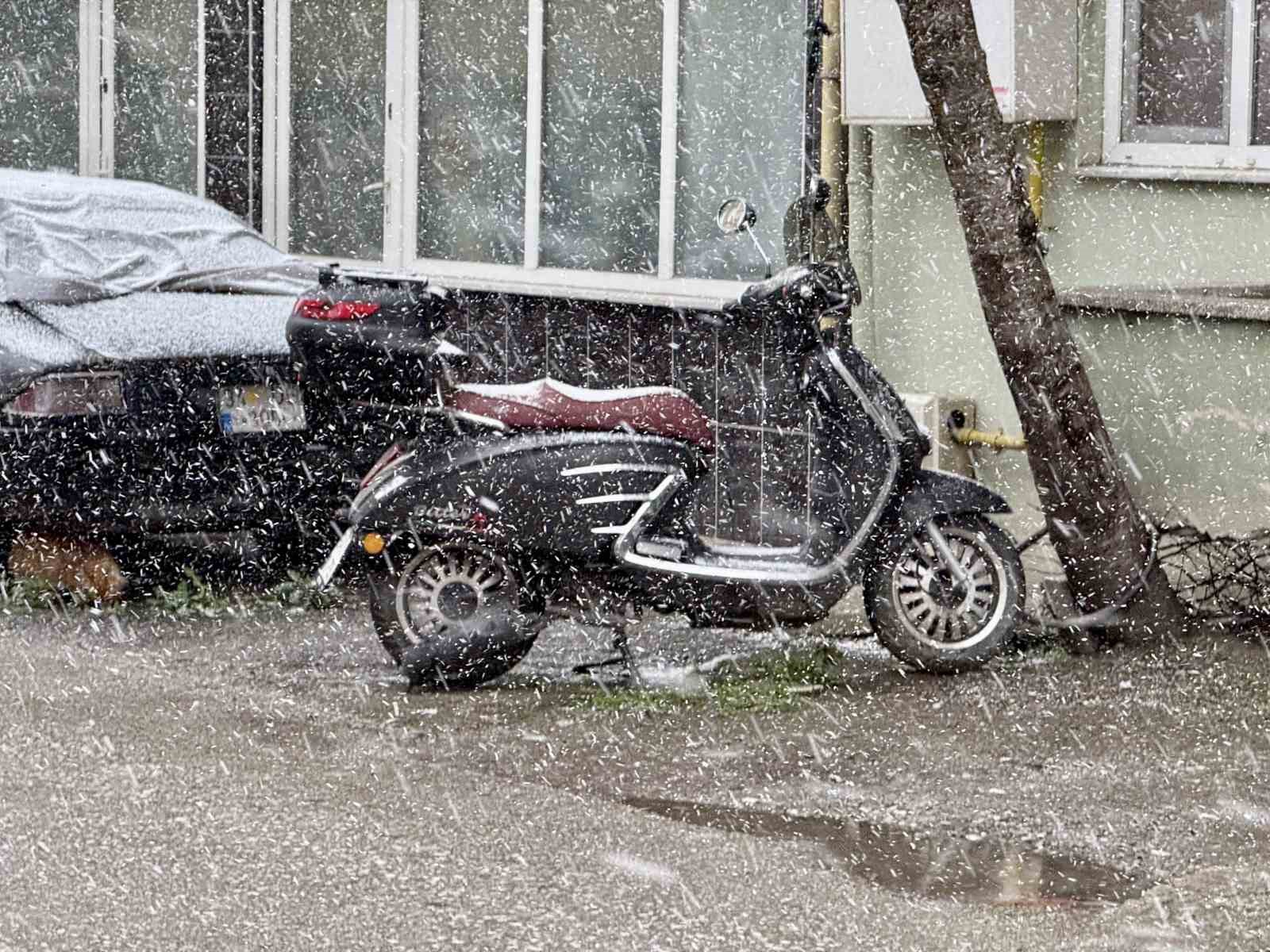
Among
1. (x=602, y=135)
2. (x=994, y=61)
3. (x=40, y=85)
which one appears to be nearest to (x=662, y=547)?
(x=994, y=61)

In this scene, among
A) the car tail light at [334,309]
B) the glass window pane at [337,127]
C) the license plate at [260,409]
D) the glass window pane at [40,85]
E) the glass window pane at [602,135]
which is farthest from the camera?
the glass window pane at [40,85]

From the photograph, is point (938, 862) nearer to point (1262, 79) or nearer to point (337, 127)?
point (1262, 79)

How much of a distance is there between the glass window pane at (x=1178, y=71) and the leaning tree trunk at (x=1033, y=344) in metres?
1.49

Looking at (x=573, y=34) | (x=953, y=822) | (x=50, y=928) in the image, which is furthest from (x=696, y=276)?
(x=50, y=928)

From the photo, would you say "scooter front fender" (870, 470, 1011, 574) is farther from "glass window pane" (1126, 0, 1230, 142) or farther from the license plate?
the license plate

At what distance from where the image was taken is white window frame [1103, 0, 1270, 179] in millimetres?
9500

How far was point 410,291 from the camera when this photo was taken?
9.00 meters

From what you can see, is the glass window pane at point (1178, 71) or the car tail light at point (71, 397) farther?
the glass window pane at point (1178, 71)

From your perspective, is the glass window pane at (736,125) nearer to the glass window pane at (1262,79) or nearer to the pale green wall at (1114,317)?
the pale green wall at (1114,317)

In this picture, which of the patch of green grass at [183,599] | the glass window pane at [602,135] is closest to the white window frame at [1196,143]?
Result: the glass window pane at [602,135]

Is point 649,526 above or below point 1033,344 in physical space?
below

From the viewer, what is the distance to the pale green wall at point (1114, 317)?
945cm

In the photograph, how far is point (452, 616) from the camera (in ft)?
26.8

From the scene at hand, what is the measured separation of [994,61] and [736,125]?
178 cm
